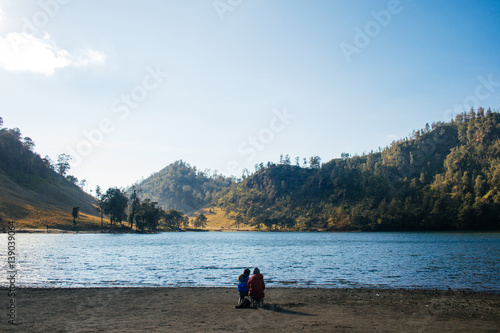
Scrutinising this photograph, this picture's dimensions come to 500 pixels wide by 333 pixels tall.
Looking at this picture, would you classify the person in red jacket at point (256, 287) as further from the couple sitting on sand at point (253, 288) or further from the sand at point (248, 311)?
the sand at point (248, 311)

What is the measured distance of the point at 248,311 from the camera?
1945 centimetres

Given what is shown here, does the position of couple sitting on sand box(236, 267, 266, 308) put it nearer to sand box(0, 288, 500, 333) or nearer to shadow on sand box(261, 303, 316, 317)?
shadow on sand box(261, 303, 316, 317)

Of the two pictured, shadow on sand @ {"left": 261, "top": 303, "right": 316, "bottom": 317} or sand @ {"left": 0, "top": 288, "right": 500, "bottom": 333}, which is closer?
sand @ {"left": 0, "top": 288, "right": 500, "bottom": 333}

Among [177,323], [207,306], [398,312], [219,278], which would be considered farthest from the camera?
[219,278]

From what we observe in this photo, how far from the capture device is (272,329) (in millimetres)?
15438

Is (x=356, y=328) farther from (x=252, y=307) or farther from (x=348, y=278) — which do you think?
(x=348, y=278)

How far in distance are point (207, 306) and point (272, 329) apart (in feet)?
22.7

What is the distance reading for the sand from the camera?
15.7 m

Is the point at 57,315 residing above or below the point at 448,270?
above

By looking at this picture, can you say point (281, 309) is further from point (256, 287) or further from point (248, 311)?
point (248, 311)

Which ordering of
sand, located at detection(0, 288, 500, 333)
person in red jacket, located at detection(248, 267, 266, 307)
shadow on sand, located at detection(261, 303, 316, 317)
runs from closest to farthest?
sand, located at detection(0, 288, 500, 333) < shadow on sand, located at detection(261, 303, 316, 317) < person in red jacket, located at detection(248, 267, 266, 307)

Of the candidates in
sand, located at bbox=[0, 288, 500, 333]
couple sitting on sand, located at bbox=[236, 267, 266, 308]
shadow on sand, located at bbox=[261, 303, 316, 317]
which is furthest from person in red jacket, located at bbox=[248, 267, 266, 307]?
sand, located at bbox=[0, 288, 500, 333]

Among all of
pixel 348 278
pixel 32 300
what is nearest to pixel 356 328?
pixel 32 300

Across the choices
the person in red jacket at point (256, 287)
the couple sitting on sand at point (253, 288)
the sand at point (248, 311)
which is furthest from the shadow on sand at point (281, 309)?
the person in red jacket at point (256, 287)
